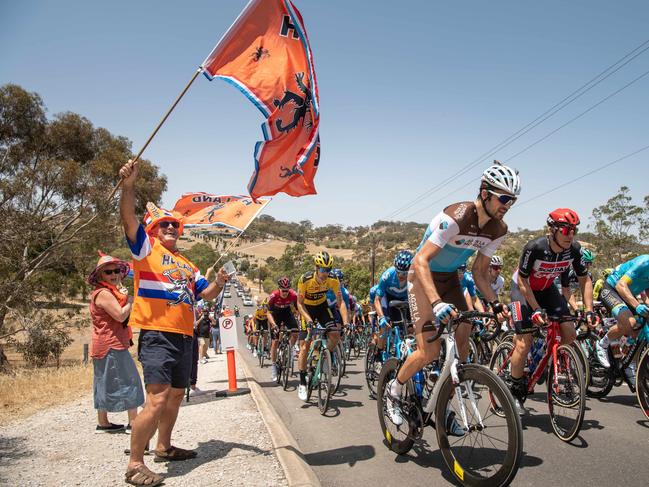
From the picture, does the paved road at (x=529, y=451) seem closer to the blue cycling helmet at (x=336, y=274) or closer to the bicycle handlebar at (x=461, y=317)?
the bicycle handlebar at (x=461, y=317)

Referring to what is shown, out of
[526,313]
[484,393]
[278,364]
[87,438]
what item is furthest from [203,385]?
[484,393]

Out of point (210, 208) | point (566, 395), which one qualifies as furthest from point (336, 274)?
point (566, 395)

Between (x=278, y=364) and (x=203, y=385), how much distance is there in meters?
1.80

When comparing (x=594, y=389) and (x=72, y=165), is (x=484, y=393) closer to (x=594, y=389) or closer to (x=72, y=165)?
(x=594, y=389)

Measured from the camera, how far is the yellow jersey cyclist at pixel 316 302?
7492mm

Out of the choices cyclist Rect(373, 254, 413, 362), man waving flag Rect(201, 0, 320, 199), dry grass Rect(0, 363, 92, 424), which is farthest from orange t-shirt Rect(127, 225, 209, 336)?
dry grass Rect(0, 363, 92, 424)

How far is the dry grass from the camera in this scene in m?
6.91

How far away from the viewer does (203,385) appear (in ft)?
33.4

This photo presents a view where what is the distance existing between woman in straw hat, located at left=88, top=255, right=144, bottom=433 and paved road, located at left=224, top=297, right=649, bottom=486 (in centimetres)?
204

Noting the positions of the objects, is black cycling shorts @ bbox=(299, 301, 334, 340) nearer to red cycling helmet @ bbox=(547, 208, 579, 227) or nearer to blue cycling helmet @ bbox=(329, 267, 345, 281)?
blue cycling helmet @ bbox=(329, 267, 345, 281)

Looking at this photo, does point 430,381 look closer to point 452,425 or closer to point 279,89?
point 452,425

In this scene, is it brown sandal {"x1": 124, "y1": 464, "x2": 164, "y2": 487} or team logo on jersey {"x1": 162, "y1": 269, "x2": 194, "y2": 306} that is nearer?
brown sandal {"x1": 124, "y1": 464, "x2": 164, "y2": 487}

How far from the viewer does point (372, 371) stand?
7.43 metres

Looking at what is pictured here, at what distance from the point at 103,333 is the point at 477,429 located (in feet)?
13.8
